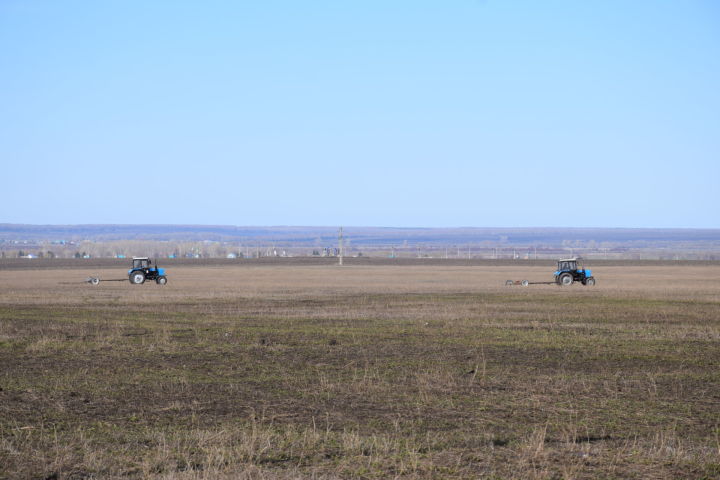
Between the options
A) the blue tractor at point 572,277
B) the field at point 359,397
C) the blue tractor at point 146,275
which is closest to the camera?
the field at point 359,397

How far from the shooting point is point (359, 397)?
46.8 ft

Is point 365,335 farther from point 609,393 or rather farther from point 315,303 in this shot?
point 315,303

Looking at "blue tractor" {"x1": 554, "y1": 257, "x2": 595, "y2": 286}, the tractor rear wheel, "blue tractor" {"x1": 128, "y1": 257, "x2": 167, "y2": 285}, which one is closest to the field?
"blue tractor" {"x1": 554, "y1": 257, "x2": 595, "y2": 286}

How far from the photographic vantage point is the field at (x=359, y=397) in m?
10.2

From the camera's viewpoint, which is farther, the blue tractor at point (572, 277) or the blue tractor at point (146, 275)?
the blue tractor at point (146, 275)

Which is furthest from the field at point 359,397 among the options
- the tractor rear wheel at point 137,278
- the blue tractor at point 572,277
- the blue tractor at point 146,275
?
the tractor rear wheel at point 137,278

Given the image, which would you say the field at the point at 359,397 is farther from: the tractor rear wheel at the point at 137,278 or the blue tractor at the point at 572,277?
the tractor rear wheel at the point at 137,278

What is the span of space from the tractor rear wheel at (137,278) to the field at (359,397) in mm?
29644

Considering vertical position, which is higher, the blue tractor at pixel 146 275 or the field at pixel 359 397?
the field at pixel 359 397

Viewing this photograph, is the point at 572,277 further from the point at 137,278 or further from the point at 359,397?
the point at 359,397

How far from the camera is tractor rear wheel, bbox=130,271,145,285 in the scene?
5741 cm

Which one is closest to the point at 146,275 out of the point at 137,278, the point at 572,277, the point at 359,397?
the point at 137,278

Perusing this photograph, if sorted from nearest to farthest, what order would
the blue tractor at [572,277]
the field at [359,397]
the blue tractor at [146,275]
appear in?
the field at [359,397] → the blue tractor at [572,277] → the blue tractor at [146,275]

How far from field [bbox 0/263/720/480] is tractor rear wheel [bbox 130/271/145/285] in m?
29.6
